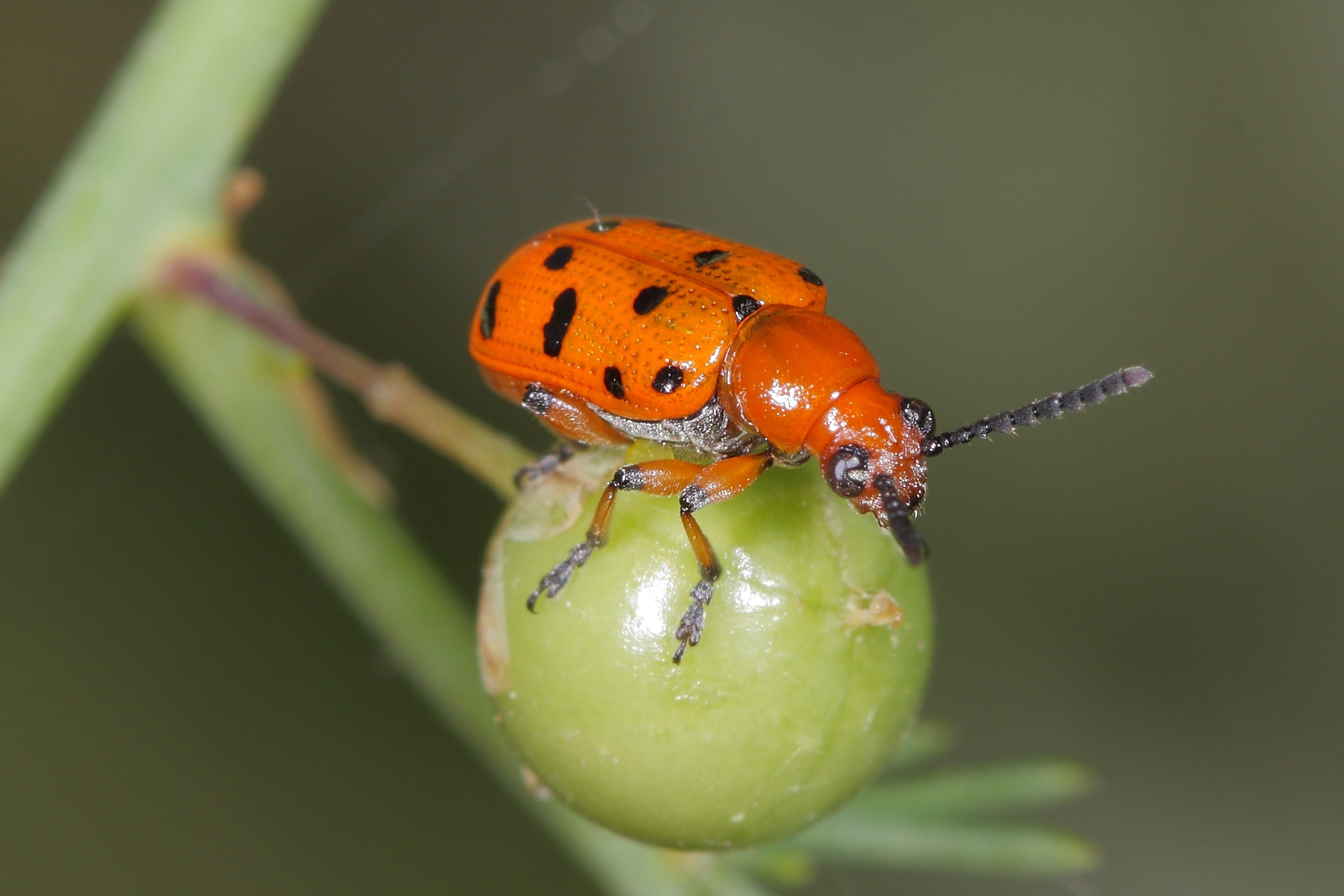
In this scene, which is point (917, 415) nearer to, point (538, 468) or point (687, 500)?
point (687, 500)

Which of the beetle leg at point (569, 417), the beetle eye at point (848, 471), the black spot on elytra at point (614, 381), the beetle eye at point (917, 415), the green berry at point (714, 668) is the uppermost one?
the beetle eye at point (917, 415)

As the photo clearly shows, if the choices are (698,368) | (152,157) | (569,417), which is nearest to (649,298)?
(698,368)

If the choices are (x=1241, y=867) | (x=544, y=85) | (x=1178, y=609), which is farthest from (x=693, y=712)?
(x=544, y=85)

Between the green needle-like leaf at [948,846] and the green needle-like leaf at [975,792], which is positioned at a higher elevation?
the green needle-like leaf at [975,792]

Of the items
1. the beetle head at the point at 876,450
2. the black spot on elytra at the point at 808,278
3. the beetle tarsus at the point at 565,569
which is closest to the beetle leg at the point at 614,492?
the beetle tarsus at the point at 565,569

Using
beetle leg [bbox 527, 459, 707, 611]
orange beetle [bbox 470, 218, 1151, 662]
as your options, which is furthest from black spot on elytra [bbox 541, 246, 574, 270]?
beetle leg [bbox 527, 459, 707, 611]

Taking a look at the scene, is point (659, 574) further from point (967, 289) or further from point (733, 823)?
point (967, 289)

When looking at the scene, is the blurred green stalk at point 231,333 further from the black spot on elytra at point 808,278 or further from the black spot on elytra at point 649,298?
the black spot on elytra at point 808,278
